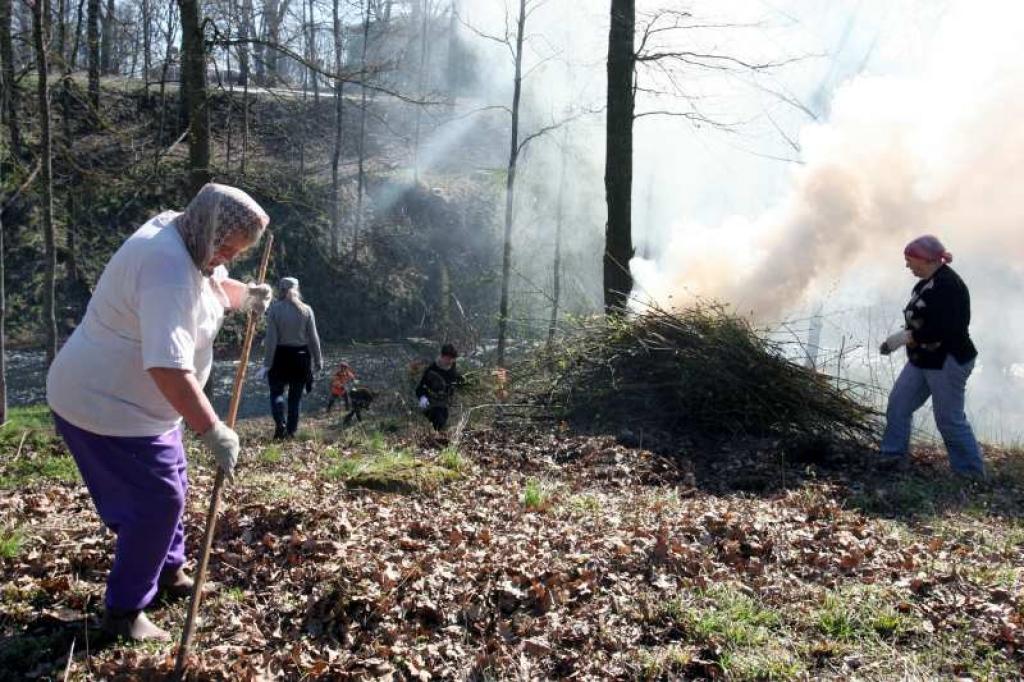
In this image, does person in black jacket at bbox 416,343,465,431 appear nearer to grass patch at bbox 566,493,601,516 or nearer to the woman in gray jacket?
the woman in gray jacket

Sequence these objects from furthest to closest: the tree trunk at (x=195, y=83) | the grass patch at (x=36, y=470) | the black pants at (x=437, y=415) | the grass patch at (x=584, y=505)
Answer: the black pants at (x=437, y=415)
the tree trunk at (x=195, y=83)
the grass patch at (x=36, y=470)
the grass patch at (x=584, y=505)

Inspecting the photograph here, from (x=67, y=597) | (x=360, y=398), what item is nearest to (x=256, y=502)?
(x=67, y=597)

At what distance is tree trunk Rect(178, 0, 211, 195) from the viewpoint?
921cm

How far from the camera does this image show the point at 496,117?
37531 millimetres

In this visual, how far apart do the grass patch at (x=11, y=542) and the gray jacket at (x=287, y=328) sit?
18.1 feet

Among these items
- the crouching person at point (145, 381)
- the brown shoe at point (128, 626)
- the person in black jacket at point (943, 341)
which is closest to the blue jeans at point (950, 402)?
the person in black jacket at point (943, 341)

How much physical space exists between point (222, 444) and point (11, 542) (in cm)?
203

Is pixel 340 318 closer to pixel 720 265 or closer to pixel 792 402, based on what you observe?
pixel 720 265

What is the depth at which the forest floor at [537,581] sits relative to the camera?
359cm

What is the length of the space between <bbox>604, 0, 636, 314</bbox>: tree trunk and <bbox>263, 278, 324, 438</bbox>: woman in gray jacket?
405 cm

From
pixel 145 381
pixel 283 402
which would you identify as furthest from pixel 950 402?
pixel 283 402

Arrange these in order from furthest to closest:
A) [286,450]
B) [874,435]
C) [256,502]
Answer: [286,450], [874,435], [256,502]

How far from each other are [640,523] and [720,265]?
6894mm

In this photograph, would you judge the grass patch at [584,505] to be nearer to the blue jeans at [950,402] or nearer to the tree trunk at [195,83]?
the blue jeans at [950,402]
